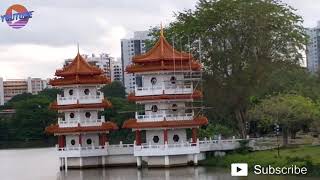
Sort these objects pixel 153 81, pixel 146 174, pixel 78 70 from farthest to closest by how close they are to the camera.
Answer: pixel 78 70 < pixel 153 81 < pixel 146 174

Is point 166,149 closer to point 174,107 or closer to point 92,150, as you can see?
point 174,107

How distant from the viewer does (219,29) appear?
185 feet

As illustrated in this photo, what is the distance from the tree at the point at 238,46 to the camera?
2200 inches

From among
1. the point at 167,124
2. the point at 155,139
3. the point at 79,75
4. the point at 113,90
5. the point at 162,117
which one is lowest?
the point at 155,139

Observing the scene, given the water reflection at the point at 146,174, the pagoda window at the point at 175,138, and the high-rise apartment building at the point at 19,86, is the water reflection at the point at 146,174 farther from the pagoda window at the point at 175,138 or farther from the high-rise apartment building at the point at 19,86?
the high-rise apartment building at the point at 19,86

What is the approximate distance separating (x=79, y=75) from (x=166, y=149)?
32.5 feet

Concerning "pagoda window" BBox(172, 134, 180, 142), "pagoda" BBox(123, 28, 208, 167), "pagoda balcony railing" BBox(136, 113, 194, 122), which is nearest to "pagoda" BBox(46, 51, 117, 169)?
"pagoda" BBox(123, 28, 208, 167)

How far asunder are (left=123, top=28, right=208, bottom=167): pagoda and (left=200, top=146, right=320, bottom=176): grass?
2.16m

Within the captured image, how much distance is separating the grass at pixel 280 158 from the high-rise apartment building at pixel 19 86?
138m

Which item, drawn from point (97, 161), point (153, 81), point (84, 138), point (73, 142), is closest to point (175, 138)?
point (153, 81)

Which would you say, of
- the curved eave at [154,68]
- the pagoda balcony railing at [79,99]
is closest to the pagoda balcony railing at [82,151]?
the pagoda balcony railing at [79,99]

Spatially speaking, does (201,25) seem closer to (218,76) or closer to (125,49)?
(218,76)

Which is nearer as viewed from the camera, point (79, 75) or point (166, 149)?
point (166, 149)

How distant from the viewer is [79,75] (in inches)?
2115
